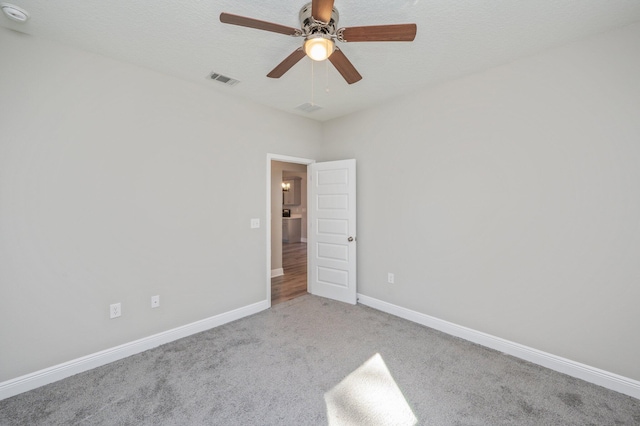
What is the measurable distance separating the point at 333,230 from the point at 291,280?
62.5 inches

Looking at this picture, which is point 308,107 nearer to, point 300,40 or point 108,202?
point 300,40

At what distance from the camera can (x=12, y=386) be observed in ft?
6.75

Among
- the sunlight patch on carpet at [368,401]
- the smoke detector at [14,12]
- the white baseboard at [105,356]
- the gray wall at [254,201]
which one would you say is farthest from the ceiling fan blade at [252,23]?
the white baseboard at [105,356]

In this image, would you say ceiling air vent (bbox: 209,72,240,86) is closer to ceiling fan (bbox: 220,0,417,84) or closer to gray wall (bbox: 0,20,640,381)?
gray wall (bbox: 0,20,640,381)

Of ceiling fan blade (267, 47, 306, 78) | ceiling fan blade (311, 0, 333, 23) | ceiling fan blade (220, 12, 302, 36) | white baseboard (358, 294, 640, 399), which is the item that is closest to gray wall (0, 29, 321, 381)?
ceiling fan blade (267, 47, 306, 78)

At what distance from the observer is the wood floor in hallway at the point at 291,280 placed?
4.27 m

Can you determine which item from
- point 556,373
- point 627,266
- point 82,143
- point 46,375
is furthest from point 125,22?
point 556,373

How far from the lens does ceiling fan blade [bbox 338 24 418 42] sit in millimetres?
1570

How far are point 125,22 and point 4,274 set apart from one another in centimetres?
213

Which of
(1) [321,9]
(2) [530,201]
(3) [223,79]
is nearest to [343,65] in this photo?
(1) [321,9]

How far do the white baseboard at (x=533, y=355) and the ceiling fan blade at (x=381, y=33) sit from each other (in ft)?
9.33

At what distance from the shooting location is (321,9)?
1.49 meters

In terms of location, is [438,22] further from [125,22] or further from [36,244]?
[36,244]

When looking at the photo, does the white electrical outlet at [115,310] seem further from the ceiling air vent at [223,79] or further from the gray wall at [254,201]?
the ceiling air vent at [223,79]
